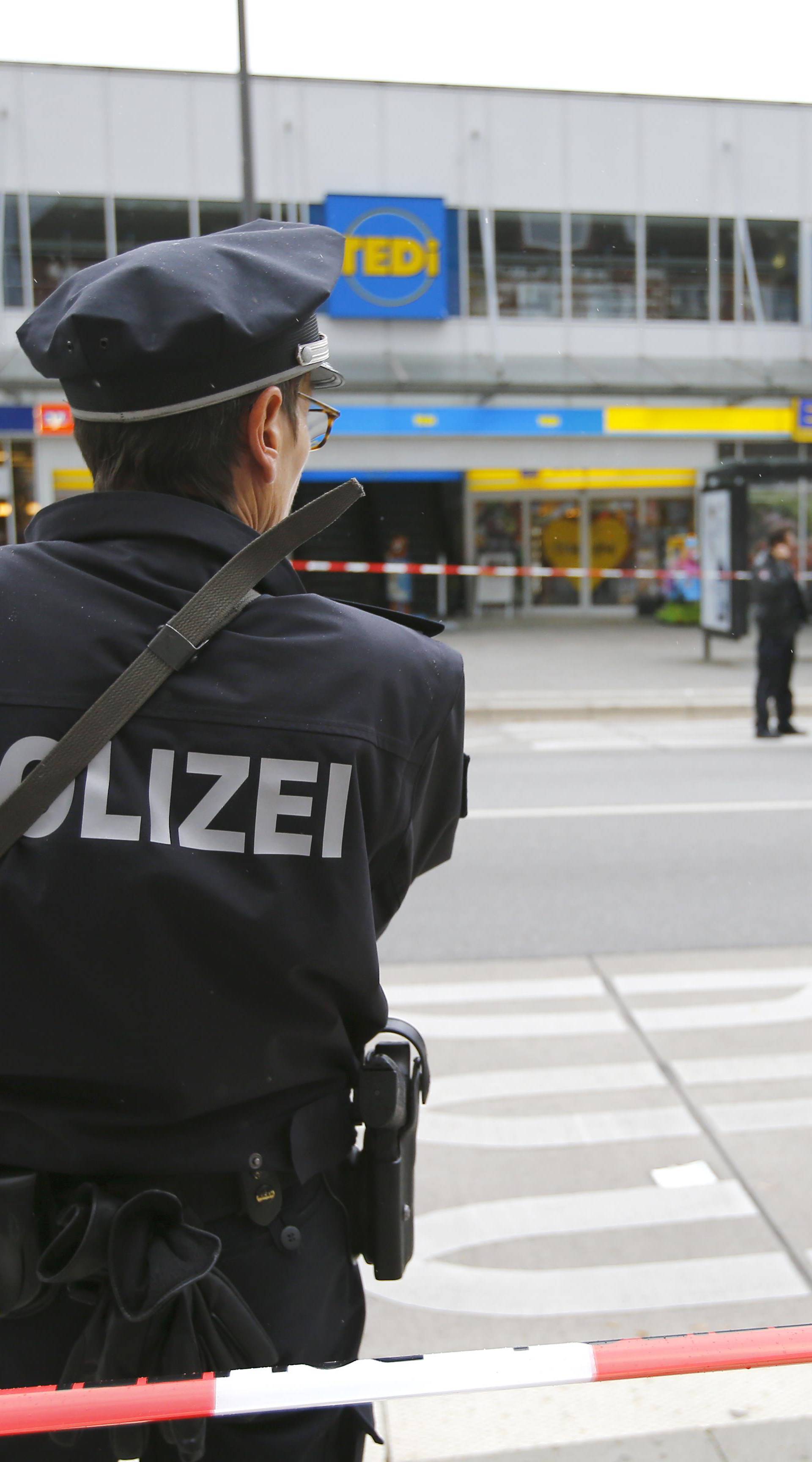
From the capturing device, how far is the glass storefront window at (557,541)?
2252 cm

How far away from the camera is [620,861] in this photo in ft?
21.6

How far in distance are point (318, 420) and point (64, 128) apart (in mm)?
14393

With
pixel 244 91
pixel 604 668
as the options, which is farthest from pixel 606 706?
pixel 244 91

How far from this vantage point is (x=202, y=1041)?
3.84ft

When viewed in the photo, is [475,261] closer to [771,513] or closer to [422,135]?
[422,135]

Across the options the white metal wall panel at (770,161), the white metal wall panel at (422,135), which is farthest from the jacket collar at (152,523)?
the white metal wall panel at (770,161)

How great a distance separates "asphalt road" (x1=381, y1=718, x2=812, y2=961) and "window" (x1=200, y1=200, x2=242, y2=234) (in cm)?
338

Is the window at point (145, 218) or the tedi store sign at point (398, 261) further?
the tedi store sign at point (398, 261)

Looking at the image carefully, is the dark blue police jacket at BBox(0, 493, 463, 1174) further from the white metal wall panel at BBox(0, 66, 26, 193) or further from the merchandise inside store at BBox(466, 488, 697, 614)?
the merchandise inside store at BBox(466, 488, 697, 614)

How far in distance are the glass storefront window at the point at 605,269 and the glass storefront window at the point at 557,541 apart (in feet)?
11.5

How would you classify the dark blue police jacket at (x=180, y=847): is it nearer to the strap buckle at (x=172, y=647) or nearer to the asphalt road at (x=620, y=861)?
the strap buckle at (x=172, y=647)

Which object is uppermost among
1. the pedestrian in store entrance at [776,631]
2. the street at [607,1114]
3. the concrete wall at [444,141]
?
the concrete wall at [444,141]

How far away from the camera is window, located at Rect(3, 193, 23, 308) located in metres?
5.20

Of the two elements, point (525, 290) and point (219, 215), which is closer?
point (219, 215)
